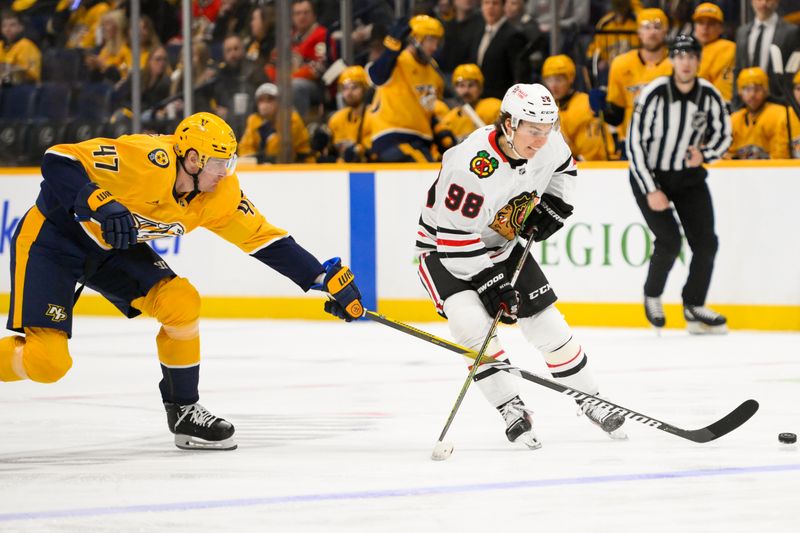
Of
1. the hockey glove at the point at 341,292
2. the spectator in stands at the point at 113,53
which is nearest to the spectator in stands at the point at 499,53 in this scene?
the spectator in stands at the point at 113,53

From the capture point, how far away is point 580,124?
9008 mm

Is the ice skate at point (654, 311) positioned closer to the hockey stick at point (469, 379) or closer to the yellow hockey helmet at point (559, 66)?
the yellow hockey helmet at point (559, 66)

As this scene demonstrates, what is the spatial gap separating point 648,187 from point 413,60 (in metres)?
2.08

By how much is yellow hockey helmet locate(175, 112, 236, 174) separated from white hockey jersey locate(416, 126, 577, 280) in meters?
0.69

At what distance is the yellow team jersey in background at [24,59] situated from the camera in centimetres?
1098

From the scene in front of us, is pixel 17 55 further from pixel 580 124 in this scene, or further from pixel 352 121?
pixel 580 124

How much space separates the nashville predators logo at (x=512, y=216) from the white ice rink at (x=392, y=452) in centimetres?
68

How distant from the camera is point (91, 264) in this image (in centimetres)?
470

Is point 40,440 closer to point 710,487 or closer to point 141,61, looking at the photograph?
point 710,487

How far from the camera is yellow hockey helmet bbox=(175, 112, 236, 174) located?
4488 mm

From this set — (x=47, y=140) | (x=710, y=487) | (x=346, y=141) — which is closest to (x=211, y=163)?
(x=710, y=487)

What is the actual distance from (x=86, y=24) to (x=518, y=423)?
733cm

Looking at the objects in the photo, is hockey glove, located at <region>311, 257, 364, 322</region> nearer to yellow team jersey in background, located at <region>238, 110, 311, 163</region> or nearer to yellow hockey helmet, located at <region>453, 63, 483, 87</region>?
yellow hockey helmet, located at <region>453, 63, 483, 87</region>

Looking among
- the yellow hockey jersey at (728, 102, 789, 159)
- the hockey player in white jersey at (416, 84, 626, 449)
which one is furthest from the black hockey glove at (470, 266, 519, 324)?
the yellow hockey jersey at (728, 102, 789, 159)
